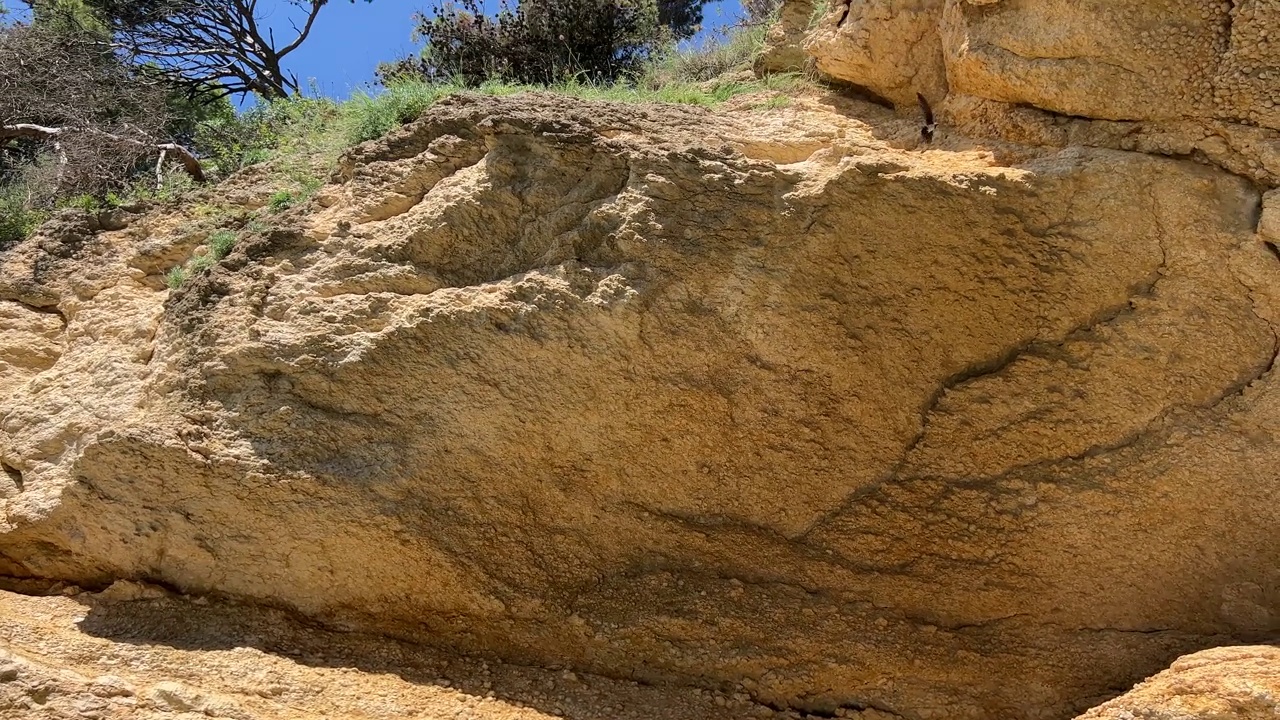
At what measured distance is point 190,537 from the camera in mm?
3018

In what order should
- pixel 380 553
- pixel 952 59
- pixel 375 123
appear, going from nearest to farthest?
1. pixel 380 553
2. pixel 952 59
3. pixel 375 123

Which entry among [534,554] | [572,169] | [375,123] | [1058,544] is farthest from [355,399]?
[1058,544]

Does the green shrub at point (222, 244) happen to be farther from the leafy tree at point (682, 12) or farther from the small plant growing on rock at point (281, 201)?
the leafy tree at point (682, 12)

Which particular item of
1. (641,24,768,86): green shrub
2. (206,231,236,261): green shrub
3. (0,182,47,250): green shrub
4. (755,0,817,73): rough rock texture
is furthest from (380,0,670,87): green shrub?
(206,231,236,261): green shrub

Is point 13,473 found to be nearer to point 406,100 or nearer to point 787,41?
point 406,100

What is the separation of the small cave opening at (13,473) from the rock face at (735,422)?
0.12ft

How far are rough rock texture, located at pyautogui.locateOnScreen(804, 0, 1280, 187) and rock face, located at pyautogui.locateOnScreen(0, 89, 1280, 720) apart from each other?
108 millimetres

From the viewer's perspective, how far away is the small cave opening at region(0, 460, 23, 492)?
3.25 meters

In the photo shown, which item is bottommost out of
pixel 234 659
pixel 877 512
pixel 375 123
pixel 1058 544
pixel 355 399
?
pixel 1058 544

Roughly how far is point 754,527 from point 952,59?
1955mm

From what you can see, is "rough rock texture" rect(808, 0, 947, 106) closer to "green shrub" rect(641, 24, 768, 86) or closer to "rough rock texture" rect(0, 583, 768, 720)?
"green shrub" rect(641, 24, 768, 86)

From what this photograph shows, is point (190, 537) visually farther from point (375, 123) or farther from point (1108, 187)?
point (1108, 187)

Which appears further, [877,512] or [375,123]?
[375,123]

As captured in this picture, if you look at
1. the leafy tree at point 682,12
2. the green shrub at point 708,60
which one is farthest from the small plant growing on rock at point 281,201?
the leafy tree at point 682,12
